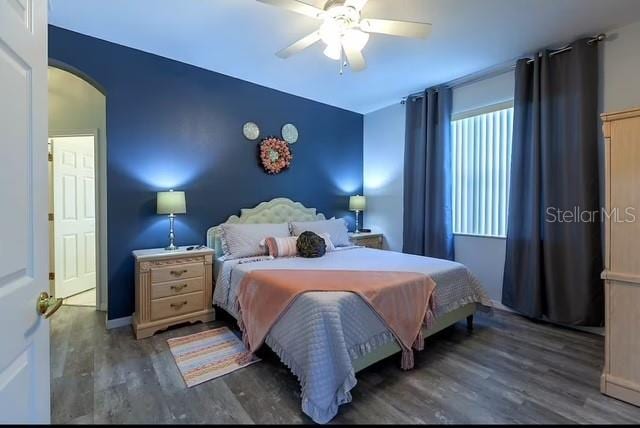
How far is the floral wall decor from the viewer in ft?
12.7

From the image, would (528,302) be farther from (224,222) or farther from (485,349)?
(224,222)

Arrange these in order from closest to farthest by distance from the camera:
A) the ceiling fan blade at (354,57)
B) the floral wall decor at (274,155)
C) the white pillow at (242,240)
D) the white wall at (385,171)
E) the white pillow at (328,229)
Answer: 1. the ceiling fan blade at (354,57)
2. the white pillow at (242,240)
3. the white pillow at (328,229)
4. the floral wall decor at (274,155)
5. the white wall at (385,171)

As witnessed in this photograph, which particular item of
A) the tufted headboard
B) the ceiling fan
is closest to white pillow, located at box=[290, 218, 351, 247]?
the tufted headboard

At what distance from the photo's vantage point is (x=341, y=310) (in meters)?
1.87

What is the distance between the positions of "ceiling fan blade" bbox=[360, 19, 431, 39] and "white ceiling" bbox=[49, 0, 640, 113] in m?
0.34

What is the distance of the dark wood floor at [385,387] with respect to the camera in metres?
1.72

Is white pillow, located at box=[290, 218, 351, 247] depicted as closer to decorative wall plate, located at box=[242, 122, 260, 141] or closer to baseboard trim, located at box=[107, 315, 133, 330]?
decorative wall plate, located at box=[242, 122, 260, 141]

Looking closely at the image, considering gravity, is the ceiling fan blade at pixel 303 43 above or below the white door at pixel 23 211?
above

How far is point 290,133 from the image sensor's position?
4.16 meters

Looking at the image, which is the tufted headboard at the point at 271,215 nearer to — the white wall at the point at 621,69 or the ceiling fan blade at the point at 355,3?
the ceiling fan blade at the point at 355,3

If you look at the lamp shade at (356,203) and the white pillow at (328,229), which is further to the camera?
the lamp shade at (356,203)

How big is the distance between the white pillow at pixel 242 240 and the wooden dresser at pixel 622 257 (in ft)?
9.21

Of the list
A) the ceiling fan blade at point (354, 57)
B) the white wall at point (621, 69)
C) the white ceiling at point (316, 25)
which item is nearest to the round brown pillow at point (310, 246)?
the ceiling fan blade at point (354, 57)

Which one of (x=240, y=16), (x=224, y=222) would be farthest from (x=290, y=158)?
(x=240, y=16)
